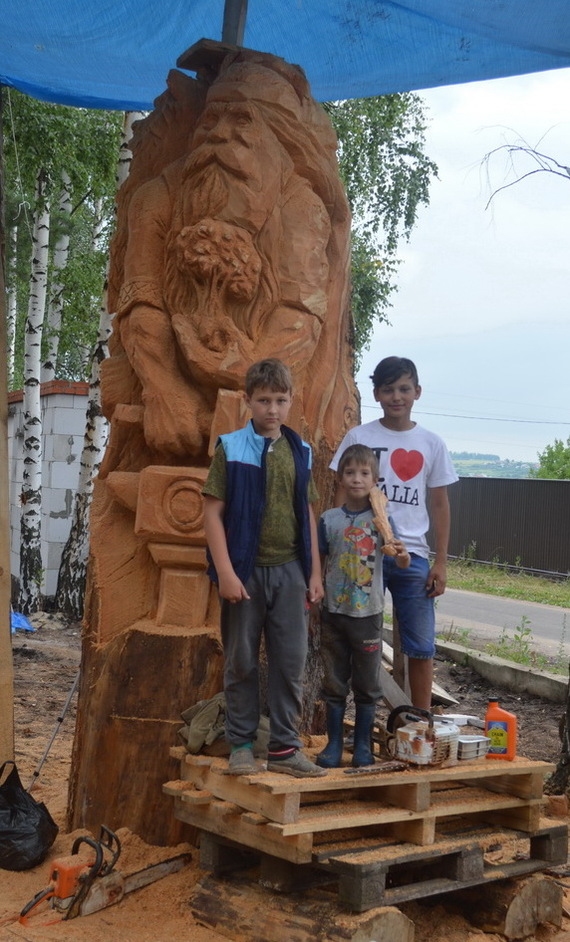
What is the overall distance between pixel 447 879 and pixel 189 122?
3.46m

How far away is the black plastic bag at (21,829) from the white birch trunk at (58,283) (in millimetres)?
10193

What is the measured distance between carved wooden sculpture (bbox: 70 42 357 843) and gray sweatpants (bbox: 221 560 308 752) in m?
0.60

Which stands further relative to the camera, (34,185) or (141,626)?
(34,185)

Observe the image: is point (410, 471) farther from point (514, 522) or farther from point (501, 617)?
point (514, 522)

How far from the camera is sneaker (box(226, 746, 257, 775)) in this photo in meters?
3.34

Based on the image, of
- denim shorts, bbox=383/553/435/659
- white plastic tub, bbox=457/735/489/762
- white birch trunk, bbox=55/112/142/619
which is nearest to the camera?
white plastic tub, bbox=457/735/489/762

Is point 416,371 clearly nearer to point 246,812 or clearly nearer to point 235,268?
point 235,268

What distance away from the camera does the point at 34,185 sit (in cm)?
1377

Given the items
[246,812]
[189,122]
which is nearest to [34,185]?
[189,122]

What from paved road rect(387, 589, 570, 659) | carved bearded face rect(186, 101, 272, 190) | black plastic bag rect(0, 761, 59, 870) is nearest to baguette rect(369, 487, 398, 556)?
carved bearded face rect(186, 101, 272, 190)

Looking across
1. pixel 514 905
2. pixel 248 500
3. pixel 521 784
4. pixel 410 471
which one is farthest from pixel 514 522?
pixel 248 500

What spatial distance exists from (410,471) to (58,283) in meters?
12.4

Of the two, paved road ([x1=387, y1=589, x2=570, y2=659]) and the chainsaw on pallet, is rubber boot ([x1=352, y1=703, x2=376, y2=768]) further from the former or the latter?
paved road ([x1=387, y1=589, x2=570, y2=659])

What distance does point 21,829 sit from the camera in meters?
4.11
